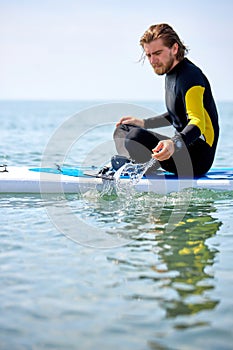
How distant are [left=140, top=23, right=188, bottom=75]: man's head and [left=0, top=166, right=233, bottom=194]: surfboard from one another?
3.75ft

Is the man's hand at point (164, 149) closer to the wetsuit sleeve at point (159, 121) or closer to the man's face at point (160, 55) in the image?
the man's face at point (160, 55)

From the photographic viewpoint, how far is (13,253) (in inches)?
169

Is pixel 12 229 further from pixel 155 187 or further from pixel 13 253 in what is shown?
pixel 155 187

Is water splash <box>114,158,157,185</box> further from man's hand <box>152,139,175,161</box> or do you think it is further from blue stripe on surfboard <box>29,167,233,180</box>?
man's hand <box>152,139,175,161</box>

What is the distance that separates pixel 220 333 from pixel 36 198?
3775mm

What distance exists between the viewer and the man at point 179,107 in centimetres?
576

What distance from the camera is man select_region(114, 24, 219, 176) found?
18.9 feet

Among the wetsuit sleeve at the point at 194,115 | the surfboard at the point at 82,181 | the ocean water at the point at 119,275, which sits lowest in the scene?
the ocean water at the point at 119,275

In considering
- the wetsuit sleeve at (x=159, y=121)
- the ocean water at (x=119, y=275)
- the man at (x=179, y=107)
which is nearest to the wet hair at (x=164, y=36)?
the man at (x=179, y=107)

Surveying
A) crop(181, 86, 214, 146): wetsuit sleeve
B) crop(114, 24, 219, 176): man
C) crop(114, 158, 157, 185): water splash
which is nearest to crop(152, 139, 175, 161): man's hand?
crop(181, 86, 214, 146): wetsuit sleeve

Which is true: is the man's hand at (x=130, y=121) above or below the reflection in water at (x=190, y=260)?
above

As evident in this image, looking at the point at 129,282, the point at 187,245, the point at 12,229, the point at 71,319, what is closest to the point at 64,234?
the point at 12,229

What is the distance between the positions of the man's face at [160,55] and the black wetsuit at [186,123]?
7 centimetres

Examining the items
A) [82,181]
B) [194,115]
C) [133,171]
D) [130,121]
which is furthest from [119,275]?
[130,121]
